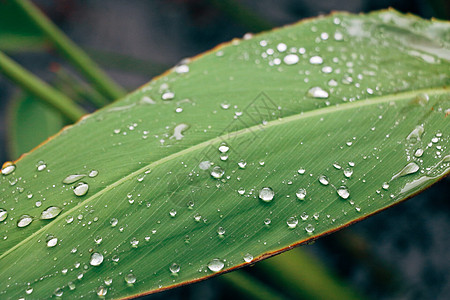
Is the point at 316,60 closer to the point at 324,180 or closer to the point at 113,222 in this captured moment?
the point at 324,180

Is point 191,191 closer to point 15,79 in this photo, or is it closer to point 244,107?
point 244,107

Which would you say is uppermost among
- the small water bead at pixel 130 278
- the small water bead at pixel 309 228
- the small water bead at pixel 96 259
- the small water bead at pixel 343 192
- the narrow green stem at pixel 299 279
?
the small water bead at pixel 343 192

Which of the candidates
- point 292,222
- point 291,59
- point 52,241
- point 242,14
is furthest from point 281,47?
point 242,14

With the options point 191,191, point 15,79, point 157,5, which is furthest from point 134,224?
point 157,5

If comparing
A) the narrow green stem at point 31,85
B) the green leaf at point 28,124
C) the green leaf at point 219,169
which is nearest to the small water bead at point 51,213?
the green leaf at point 219,169

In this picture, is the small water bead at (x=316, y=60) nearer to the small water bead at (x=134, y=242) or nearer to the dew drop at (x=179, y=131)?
the dew drop at (x=179, y=131)

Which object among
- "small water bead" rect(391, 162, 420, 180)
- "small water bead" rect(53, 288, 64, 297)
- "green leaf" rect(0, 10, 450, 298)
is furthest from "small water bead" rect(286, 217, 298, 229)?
"small water bead" rect(53, 288, 64, 297)
